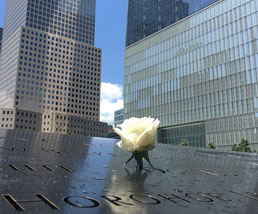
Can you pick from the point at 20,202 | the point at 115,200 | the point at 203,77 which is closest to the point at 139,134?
the point at 115,200

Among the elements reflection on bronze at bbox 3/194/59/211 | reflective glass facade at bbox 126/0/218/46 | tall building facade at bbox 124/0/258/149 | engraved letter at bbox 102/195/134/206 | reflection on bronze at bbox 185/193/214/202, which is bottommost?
reflection on bronze at bbox 185/193/214/202

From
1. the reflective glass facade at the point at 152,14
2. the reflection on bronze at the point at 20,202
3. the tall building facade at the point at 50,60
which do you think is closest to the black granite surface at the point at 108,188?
the reflection on bronze at the point at 20,202

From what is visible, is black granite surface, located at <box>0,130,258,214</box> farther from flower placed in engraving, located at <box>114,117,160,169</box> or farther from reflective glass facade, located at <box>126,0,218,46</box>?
reflective glass facade, located at <box>126,0,218,46</box>

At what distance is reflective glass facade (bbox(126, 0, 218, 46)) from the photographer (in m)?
78.2

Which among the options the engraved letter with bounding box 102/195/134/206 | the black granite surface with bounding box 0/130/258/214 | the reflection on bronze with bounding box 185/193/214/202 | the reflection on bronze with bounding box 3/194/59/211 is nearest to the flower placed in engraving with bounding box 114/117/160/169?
the black granite surface with bounding box 0/130/258/214

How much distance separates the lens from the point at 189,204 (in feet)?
8.38

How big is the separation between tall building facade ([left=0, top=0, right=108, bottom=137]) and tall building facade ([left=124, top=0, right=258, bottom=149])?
2748 inches

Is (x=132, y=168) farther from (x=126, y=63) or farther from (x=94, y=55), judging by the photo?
(x=94, y=55)

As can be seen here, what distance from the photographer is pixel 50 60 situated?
494 feet

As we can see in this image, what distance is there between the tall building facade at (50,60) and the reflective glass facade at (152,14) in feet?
211

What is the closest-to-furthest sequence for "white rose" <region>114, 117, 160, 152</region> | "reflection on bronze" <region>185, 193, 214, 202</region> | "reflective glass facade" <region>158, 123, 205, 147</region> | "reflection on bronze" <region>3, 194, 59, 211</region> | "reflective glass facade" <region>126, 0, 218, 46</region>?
"reflection on bronze" <region>3, 194, 59, 211</region> → "reflection on bronze" <region>185, 193, 214, 202</region> → "white rose" <region>114, 117, 160, 152</region> → "reflective glass facade" <region>158, 123, 205, 147</region> → "reflective glass facade" <region>126, 0, 218, 46</region>

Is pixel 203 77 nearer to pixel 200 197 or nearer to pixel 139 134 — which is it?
pixel 139 134

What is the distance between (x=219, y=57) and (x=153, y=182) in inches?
2618

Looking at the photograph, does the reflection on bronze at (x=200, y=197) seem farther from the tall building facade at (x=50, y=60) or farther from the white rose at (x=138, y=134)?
the tall building facade at (x=50, y=60)
